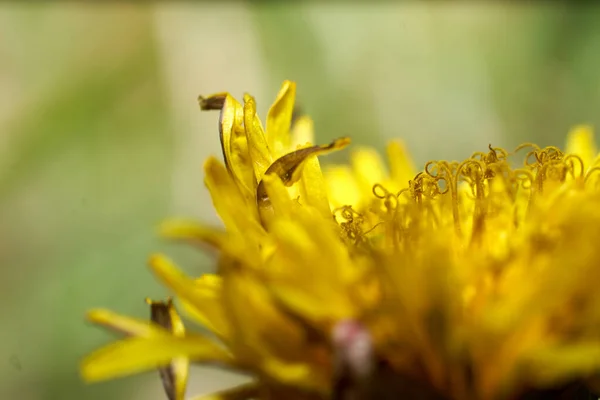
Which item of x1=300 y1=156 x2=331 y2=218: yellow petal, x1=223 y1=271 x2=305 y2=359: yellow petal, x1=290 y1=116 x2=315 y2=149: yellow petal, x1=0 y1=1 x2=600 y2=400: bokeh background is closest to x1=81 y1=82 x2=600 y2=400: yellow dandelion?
x1=223 y1=271 x2=305 y2=359: yellow petal

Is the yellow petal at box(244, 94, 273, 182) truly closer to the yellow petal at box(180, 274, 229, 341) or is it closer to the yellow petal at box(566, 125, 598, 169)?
the yellow petal at box(180, 274, 229, 341)

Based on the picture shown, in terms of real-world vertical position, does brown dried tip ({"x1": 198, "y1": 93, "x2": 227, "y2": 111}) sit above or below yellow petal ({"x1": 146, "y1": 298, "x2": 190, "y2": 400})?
above

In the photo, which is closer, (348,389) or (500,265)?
(348,389)

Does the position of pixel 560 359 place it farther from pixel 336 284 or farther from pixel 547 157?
pixel 547 157

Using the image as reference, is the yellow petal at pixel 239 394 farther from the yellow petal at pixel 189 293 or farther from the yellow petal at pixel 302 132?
the yellow petal at pixel 302 132

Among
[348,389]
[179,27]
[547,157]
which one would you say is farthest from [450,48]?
[348,389]
